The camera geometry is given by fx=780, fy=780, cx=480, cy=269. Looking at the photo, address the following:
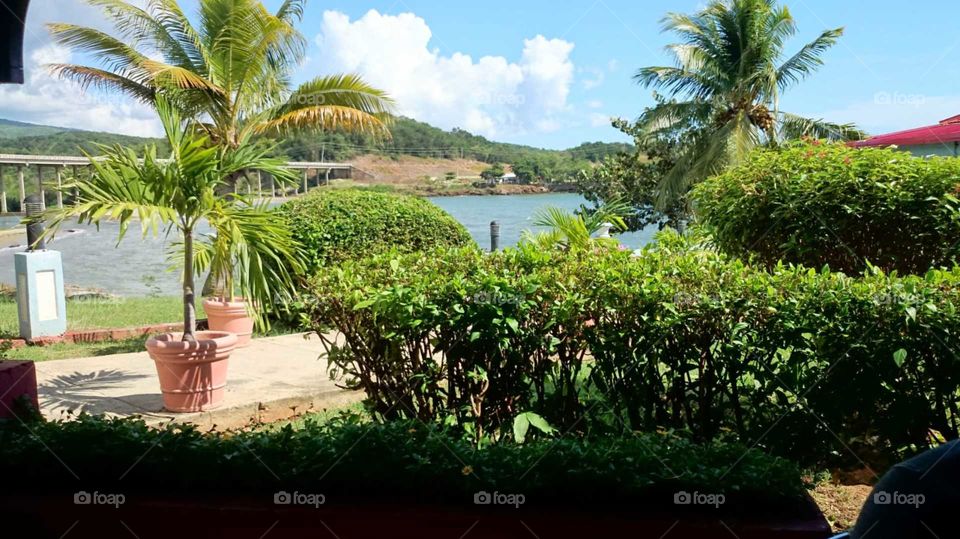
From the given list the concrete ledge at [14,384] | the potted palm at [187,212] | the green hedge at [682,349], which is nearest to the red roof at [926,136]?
the green hedge at [682,349]

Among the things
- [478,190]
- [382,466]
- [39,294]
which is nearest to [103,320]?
[39,294]

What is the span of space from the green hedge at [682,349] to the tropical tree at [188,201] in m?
1.83

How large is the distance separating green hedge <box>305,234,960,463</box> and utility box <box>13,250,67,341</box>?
7.22 metres

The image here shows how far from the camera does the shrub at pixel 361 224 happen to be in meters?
10.0

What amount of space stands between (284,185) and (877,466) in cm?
469

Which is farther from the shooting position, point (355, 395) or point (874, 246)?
point (355, 395)

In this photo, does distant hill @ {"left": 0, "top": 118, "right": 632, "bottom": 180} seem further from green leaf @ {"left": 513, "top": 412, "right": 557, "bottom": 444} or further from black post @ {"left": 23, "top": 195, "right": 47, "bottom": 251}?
green leaf @ {"left": 513, "top": 412, "right": 557, "bottom": 444}

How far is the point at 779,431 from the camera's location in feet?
12.9

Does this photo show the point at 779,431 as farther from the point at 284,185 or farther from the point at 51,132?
the point at 51,132

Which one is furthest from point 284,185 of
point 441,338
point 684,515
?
point 684,515

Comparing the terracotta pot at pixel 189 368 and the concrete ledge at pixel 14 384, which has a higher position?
the concrete ledge at pixel 14 384

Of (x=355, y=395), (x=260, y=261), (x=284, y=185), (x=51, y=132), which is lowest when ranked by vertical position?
(x=355, y=395)

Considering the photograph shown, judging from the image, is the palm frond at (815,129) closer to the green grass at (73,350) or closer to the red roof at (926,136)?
the red roof at (926,136)

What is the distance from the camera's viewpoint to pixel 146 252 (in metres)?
39.8
